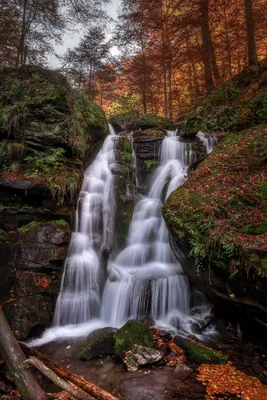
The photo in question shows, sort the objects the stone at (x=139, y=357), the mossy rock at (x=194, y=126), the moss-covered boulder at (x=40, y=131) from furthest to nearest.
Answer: the mossy rock at (x=194, y=126) < the moss-covered boulder at (x=40, y=131) < the stone at (x=139, y=357)

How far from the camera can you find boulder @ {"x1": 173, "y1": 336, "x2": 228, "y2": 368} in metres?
5.40

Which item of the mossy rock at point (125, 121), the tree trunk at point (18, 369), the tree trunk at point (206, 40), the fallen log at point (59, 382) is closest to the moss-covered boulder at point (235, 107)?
the tree trunk at point (206, 40)

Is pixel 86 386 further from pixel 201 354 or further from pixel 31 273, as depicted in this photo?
pixel 31 273

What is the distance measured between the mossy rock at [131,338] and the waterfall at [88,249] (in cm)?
191

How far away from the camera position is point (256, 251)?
5.21m

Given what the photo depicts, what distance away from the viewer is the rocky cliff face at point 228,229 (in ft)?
17.7

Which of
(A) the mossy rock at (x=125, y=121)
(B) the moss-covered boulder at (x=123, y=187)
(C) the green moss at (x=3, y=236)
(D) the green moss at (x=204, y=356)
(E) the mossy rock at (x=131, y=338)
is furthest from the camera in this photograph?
(A) the mossy rock at (x=125, y=121)

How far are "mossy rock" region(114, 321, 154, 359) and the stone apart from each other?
4.7 inches

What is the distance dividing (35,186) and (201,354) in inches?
238

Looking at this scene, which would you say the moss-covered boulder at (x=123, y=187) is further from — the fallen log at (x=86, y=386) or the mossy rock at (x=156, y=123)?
the fallen log at (x=86, y=386)

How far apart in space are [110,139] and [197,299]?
838 centimetres

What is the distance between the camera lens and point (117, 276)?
8.34m

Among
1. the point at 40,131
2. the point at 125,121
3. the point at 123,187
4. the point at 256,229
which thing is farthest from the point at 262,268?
the point at 125,121

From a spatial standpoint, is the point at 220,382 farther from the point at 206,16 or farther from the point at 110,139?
the point at 206,16
